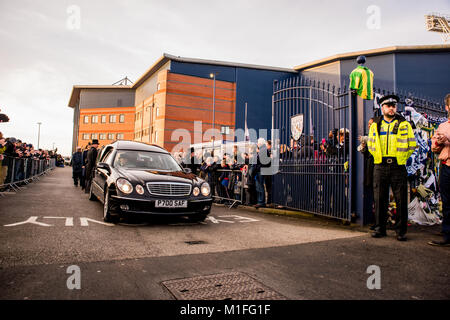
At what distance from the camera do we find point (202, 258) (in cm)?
376

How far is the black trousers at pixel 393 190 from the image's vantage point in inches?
194

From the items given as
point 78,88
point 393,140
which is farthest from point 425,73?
point 78,88

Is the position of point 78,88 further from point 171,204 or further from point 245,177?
point 171,204

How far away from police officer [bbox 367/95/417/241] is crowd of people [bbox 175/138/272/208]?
13.0ft

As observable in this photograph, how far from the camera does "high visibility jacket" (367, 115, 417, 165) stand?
4.95 m

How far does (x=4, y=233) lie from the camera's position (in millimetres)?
4750

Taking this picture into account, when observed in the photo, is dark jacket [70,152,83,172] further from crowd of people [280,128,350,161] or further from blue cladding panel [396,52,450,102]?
blue cladding panel [396,52,450,102]

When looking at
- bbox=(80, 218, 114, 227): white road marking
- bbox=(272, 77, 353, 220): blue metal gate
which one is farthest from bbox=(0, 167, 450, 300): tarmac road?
bbox=(272, 77, 353, 220): blue metal gate

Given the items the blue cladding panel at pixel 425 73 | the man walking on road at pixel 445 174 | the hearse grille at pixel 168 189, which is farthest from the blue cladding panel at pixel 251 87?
the man walking on road at pixel 445 174

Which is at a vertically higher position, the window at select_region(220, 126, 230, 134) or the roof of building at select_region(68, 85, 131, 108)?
the roof of building at select_region(68, 85, 131, 108)
